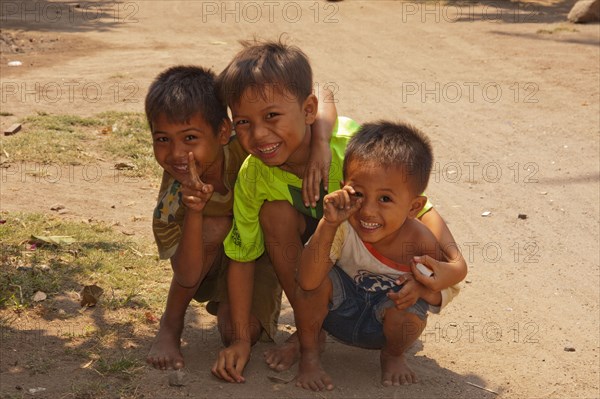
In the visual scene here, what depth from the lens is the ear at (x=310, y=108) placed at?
371 cm

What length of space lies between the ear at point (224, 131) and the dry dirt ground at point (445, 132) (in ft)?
3.10

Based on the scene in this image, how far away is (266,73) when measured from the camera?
357 cm

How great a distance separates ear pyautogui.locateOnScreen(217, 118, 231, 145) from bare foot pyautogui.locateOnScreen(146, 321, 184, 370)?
0.83 meters

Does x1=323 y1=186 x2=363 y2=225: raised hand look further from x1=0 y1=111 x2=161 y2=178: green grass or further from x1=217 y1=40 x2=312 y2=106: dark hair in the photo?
x1=0 y1=111 x2=161 y2=178: green grass

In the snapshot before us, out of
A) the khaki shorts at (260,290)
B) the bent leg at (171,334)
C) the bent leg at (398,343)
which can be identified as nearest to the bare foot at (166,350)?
the bent leg at (171,334)

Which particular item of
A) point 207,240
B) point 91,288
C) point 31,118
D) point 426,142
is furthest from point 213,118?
point 31,118

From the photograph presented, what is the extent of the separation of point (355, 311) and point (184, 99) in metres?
1.10

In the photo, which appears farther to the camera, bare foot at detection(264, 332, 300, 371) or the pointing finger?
bare foot at detection(264, 332, 300, 371)

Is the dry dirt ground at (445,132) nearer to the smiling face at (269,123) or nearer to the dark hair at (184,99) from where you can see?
the smiling face at (269,123)

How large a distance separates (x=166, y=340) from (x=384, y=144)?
1259 mm

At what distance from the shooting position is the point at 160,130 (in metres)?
3.64

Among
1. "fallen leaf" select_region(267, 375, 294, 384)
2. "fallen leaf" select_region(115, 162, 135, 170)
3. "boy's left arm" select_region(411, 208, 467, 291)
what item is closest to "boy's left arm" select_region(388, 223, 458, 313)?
"boy's left arm" select_region(411, 208, 467, 291)

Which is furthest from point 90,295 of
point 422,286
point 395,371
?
point 422,286

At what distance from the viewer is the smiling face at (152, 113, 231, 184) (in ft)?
11.9
